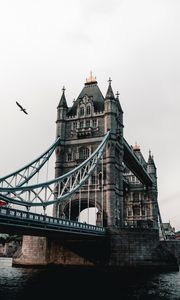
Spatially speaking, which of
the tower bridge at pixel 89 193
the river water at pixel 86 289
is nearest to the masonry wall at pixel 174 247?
the tower bridge at pixel 89 193

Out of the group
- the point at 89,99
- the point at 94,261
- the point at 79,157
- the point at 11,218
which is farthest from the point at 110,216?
the point at 11,218

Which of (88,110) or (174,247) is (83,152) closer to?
(88,110)

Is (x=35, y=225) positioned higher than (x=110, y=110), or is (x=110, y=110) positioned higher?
(x=110, y=110)

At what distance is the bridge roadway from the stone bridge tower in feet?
39.2

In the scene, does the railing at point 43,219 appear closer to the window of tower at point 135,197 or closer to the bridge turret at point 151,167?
the window of tower at point 135,197

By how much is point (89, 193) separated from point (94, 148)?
7.60 m

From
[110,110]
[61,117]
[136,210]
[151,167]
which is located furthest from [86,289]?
[151,167]

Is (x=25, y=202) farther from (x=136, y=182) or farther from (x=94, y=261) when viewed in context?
(x=136, y=182)

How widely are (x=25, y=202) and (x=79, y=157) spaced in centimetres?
2781

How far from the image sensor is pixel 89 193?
170 ft

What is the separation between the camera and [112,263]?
42.8m

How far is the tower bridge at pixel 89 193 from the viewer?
136 ft

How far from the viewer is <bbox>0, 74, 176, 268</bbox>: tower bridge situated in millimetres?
41531

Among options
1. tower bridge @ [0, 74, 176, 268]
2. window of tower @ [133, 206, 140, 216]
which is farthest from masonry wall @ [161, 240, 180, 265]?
window of tower @ [133, 206, 140, 216]
